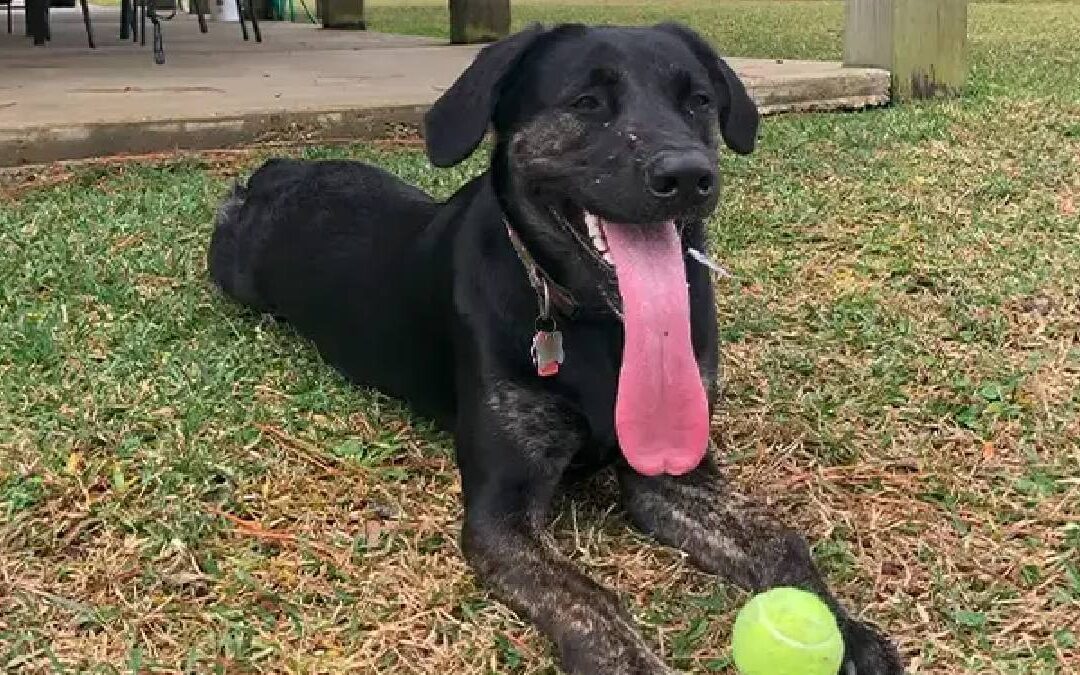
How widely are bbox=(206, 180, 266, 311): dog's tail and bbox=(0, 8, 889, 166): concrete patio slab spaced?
146 centimetres

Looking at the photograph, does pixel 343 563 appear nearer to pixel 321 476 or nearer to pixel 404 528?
pixel 404 528

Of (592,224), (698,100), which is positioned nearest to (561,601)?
(592,224)

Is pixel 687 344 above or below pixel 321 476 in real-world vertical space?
above

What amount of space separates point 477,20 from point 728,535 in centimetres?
824

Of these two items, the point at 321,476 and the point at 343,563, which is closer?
the point at 343,563

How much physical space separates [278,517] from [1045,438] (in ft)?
6.20

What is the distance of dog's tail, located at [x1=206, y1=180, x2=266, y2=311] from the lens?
4148 millimetres

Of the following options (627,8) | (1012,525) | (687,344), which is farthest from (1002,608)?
(627,8)

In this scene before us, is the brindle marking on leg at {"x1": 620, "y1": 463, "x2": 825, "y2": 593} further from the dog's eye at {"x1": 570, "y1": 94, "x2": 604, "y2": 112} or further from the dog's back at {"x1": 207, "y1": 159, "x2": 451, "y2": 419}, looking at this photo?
the dog's eye at {"x1": 570, "y1": 94, "x2": 604, "y2": 112}

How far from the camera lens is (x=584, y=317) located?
9.15 ft

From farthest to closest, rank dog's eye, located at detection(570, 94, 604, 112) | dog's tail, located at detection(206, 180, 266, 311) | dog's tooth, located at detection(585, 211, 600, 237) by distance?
dog's tail, located at detection(206, 180, 266, 311) < dog's eye, located at detection(570, 94, 604, 112) < dog's tooth, located at detection(585, 211, 600, 237)

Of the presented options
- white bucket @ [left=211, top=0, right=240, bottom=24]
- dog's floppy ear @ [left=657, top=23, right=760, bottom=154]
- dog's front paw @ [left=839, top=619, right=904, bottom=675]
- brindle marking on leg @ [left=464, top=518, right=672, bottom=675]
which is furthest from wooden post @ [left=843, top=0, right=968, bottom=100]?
white bucket @ [left=211, top=0, right=240, bottom=24]

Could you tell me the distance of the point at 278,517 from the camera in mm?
2842

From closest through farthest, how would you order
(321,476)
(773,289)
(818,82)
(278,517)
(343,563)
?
(343,563) → (278,517) → (321,476) → (773,289) → (818,82)
